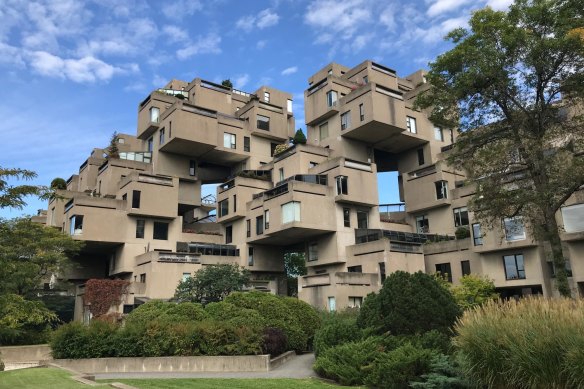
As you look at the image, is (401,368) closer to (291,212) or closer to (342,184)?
(291,212)

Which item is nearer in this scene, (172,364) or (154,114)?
(172,364)

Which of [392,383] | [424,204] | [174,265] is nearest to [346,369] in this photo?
[392,383]

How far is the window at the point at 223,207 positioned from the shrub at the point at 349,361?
3795 cm

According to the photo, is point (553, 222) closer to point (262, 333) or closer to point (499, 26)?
point (499, 26)

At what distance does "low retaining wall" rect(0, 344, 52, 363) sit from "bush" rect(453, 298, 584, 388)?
22185 millimetres

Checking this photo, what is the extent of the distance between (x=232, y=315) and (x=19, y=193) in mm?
11034

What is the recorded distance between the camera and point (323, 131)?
2203 inches

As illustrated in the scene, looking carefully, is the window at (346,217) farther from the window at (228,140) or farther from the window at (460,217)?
the window at (228,140)

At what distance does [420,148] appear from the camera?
55.5 m

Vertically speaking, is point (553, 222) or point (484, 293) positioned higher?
point (553, 222)

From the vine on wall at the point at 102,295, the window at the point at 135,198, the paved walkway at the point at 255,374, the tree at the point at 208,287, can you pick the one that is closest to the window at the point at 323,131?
the window at the point at 135,198

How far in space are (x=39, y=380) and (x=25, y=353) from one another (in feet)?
48.7

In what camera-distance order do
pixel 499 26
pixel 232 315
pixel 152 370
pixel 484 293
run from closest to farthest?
pixel 152 370 → pixel 232 315 → pixel 499 26 → pixel 484 293

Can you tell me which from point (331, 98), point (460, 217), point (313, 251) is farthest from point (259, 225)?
point (460, 217)
